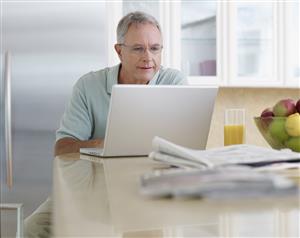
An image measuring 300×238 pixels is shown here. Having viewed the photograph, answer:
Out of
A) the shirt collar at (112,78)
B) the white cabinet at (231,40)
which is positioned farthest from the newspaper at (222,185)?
the white cabinet at (231,40)

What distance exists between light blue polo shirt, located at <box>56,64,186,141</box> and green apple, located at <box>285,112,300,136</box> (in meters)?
1.01

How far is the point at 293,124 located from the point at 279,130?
6 centimetres

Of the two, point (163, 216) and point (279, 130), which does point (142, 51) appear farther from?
point (163, 216)

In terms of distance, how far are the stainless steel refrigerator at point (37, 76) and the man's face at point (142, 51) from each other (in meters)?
0.51

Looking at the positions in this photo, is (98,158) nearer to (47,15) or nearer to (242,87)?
(47,15)

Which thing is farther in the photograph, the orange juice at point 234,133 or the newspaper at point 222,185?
the orange juice at point 234,133

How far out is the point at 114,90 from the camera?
163 cm

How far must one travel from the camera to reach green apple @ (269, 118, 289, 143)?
5.34ft

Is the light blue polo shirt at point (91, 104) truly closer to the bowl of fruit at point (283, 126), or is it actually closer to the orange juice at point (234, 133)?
the orange juice at point (234, 133)

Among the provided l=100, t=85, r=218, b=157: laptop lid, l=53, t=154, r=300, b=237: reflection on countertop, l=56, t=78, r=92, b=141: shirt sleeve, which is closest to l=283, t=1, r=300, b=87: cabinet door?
l=56, t=78, r=92, b=141: shirt sleeve

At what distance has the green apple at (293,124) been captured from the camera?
61.7 inches

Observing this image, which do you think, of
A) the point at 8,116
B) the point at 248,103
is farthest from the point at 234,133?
the point at 248,103

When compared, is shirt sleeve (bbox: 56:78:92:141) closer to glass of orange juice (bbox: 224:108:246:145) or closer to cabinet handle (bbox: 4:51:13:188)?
cabinet handle (bbox: 4:51:13:188)

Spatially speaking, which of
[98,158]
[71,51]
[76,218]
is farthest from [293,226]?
[71,51]
